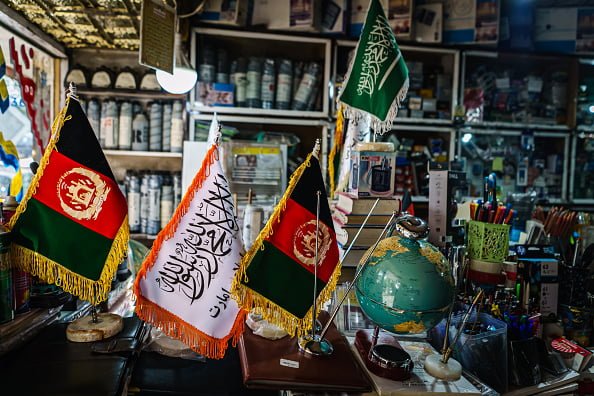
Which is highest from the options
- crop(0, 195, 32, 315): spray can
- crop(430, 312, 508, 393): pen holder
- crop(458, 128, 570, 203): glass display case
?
crop(458, 128, 570, 203): glass display case

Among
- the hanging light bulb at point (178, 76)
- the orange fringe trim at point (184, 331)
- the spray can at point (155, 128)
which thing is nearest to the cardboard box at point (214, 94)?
the spray can at point (155, 128)

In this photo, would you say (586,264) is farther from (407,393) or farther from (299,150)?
(299,150)

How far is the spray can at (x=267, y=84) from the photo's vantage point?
300 cm

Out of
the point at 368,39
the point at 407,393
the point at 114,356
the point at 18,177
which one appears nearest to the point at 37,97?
the point at 18,177

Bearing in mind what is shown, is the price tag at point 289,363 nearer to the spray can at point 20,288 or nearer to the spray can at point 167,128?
the spray can at point 20,288

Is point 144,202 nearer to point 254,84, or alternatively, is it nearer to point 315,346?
point 254,84

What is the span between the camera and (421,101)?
319cm

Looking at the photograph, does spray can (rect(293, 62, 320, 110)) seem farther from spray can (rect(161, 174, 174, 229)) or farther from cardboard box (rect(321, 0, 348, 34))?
spray can (rect(161, 174, 174, 229))

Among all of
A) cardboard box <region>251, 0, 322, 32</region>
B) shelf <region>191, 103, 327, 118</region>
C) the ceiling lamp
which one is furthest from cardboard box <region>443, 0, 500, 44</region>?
the ceiling lamp

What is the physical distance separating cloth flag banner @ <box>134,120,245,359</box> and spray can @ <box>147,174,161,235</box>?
6.65 ft

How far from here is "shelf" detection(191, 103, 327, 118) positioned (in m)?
2.91

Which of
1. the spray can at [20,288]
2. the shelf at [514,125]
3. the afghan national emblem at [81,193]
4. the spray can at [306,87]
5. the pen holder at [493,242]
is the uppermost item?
the spray can at [306,87]

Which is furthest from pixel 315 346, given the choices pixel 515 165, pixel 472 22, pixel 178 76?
pixel 515 165

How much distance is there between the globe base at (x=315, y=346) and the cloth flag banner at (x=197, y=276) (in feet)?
0.49
